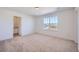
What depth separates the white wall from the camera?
4.91ft

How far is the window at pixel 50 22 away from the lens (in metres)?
1.65

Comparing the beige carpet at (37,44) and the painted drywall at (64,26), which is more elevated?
the painted drywall at (64,26)

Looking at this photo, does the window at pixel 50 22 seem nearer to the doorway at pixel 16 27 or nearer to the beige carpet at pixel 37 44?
the beige carpet at pixel 37 44

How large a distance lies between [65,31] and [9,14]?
124 centimetres

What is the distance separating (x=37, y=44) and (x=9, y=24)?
735 millimetres

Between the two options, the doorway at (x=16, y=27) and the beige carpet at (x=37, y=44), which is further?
the doorway at (x=16, y=27)

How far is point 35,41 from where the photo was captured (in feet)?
5.40

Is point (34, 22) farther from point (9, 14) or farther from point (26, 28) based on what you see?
point (9, 14)

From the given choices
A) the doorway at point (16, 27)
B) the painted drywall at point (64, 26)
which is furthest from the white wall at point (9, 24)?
the painted drywall at point (64, 26)

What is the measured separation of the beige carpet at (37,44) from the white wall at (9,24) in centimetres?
13

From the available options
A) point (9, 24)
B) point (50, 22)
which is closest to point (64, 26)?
point (50, 22)
